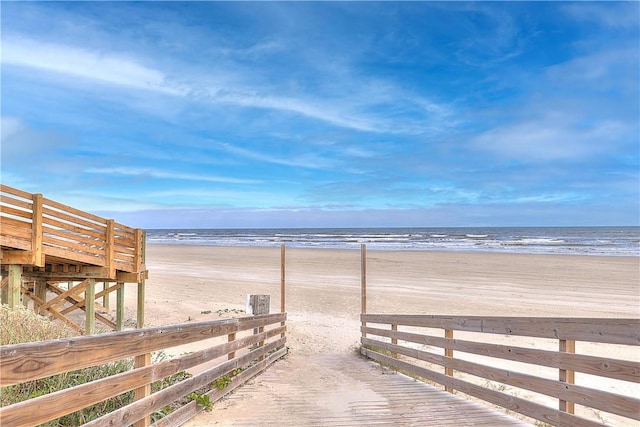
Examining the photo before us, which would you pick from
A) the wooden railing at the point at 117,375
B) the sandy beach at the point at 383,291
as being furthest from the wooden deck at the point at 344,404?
the sandy beach at the point at 383,291

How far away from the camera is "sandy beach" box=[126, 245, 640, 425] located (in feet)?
39.8

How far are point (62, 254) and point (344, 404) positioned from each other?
6757 mm

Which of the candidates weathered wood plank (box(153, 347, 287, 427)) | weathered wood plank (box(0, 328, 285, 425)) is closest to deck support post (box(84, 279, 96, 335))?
weathered wood plank (box(153, 347, 287, 427))

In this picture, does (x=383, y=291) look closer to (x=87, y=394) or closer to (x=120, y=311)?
(x=120, y=311)

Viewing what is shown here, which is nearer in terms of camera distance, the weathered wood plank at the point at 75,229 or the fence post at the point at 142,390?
the fence post at the point at 142,390

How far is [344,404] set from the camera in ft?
16.2

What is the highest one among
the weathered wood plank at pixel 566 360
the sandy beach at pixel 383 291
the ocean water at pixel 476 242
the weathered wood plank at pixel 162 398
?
the ocean water at pixel 476 242

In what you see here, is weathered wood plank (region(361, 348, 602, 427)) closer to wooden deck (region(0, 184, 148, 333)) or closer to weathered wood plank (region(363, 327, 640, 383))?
weathered wood plank (region(363, 327, 640, 383))

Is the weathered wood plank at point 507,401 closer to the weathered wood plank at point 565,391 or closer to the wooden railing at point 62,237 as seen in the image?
the weathered wood plank at point 565,391

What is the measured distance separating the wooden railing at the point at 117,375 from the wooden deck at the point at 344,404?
1.30ft

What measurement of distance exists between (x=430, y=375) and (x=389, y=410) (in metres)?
1.24

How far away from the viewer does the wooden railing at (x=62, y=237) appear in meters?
7.84

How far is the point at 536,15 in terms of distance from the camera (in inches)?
582

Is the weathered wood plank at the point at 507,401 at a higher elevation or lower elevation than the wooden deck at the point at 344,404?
higher
